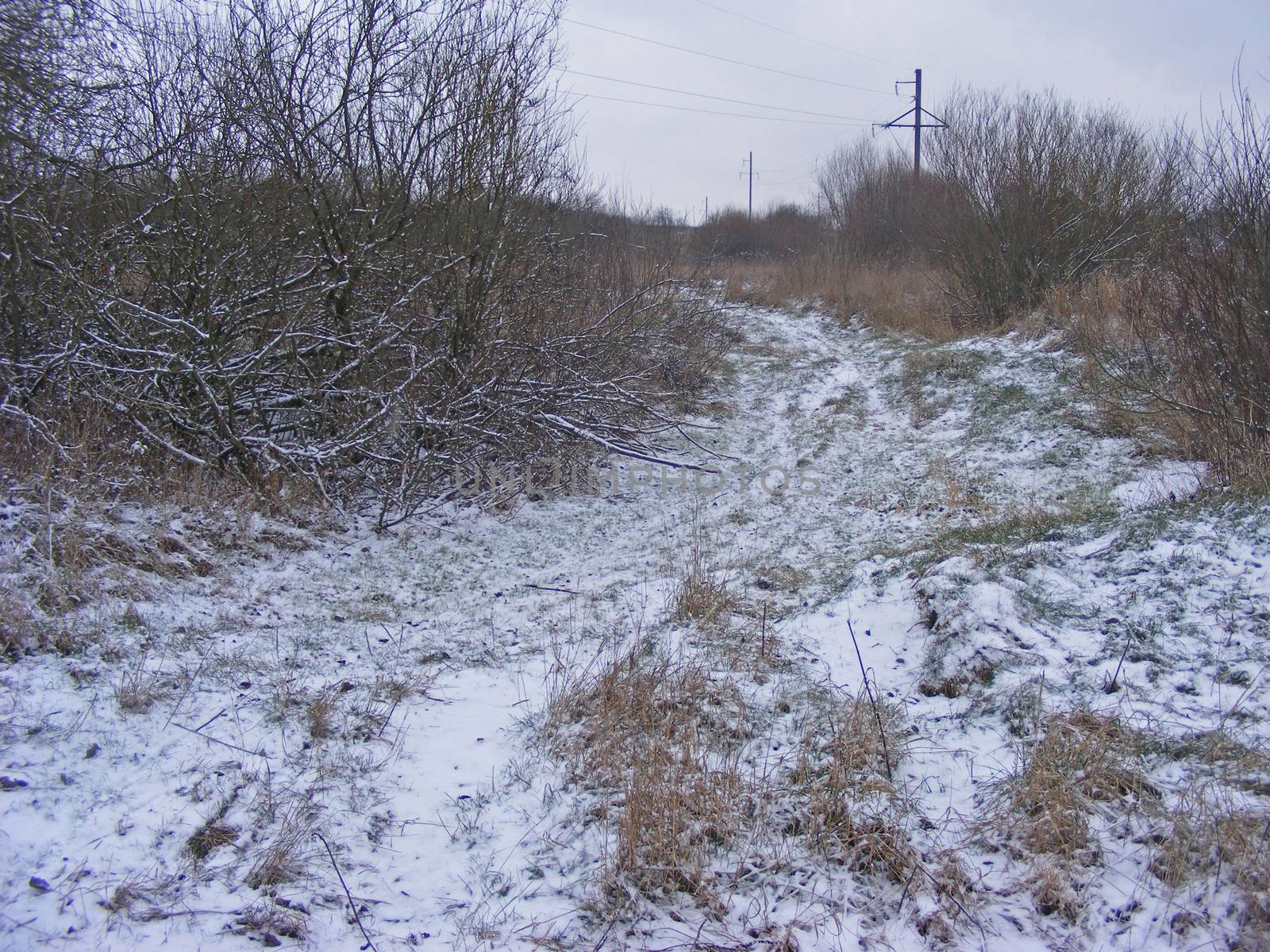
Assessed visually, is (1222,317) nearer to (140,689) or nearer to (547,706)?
(547,706)

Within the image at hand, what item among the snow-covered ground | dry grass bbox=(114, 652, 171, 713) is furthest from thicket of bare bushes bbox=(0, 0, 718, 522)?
dry grass bbox=(114, 652, 171, 713)

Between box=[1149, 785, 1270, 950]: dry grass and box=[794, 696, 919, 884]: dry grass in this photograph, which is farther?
box=[794, 696, 919, 884]: dry grass

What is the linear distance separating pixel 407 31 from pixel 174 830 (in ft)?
20.6

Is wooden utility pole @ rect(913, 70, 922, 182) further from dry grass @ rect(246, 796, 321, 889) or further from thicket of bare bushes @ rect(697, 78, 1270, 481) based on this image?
dry grass @ rect(246, 796, 321, 889)

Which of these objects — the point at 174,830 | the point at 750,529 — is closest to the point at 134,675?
the point at 174,830

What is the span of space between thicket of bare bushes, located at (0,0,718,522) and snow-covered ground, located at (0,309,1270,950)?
103 centimetres

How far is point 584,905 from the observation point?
2.45 metres

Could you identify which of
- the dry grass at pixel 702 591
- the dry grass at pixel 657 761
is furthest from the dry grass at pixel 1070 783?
the dry grass at pixel 702 591

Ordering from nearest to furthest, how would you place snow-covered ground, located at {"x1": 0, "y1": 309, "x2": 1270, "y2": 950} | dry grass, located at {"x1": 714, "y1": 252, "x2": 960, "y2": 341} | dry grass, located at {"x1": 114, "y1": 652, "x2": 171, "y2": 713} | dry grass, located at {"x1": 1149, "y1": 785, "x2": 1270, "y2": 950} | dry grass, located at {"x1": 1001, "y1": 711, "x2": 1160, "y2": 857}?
dry grass, located at {"x1": 1149, "y1": 785, "x2": 1270, "y2": 950}, snow-covered ground, located at {"x1": 0, "y1": 309, "x2": 1270, "y2": 950}, dry grass, located at {"x1": 1001, "y1": 711, "x2": 1160, "y2": 857}, dry grass, located at {"x1": 114, "y1": 652, "x2": 171, "y2": 713}, dry grass, located at {"x1": 714, "y1": 252, "x2": 960, "y2": 341}

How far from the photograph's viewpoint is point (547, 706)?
11.7 ft

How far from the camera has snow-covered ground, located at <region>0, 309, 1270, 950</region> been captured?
7.75 feet

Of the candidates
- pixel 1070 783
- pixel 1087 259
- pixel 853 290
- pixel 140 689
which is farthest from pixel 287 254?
pixel 853 290

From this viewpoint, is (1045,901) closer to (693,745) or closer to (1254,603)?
(693,745)

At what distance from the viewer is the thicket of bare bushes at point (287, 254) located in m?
5.29
